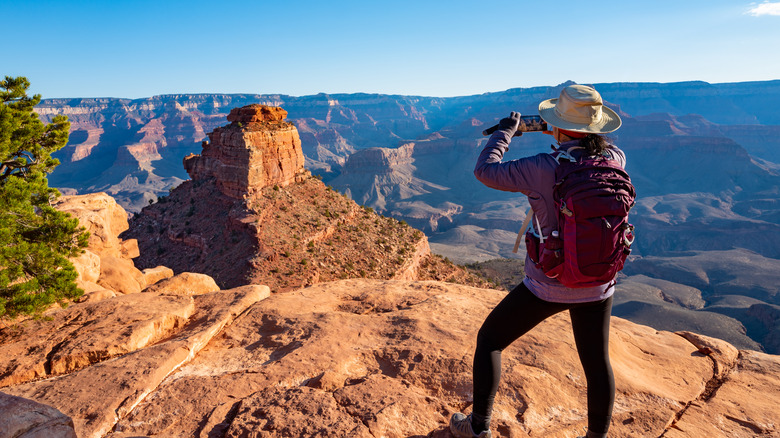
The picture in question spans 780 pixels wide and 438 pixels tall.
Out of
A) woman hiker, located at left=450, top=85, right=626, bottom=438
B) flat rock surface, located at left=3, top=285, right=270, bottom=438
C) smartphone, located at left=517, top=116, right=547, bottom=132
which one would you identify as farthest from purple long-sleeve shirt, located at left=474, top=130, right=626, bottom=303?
flat rock surface, located at left=3, top=285, right=270, bottom=438

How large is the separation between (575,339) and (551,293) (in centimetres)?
41

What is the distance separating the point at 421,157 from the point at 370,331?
12744cm

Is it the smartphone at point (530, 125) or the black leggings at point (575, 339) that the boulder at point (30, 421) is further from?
the smartphone at point (530, 125)

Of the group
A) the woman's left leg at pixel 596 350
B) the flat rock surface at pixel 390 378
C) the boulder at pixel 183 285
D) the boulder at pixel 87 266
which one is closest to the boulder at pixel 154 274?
the boulder at pixel 87 266

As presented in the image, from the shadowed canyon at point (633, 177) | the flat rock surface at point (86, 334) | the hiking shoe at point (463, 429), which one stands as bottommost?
the shadowed canyon at point (633, 177)

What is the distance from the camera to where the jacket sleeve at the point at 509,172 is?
270cm

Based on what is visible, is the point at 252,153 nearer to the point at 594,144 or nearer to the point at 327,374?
the point at 327,374

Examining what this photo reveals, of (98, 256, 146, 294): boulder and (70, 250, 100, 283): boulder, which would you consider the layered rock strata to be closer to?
(98, 256, 146, 294): boulder

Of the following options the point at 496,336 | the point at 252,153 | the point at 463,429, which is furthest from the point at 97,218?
the point at 496,336

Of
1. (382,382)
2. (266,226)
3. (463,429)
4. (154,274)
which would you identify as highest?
(463,429)

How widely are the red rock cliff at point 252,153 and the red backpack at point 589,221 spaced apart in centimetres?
2284

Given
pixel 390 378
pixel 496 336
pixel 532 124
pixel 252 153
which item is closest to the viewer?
Result: pixel 496 336

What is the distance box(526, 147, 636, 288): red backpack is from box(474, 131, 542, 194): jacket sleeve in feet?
0.54

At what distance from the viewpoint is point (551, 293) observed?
2.74 metres
